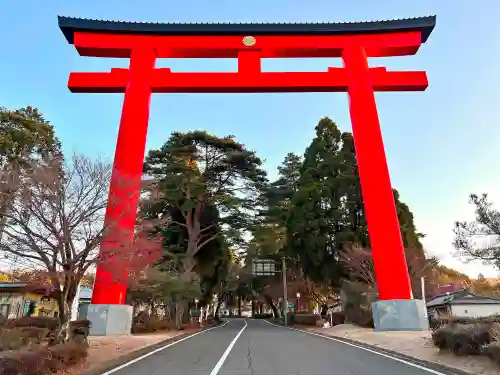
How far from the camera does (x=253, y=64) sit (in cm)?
1941

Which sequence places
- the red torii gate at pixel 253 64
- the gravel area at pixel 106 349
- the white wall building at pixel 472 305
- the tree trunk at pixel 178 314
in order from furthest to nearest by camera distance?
the white wall building at pixel 472 305 < the tree trunk at pixel 178 314 < the red torii gate at pixel 253 64 < the gravel area at pixel 106 349

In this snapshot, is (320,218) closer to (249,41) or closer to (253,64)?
(253,64)

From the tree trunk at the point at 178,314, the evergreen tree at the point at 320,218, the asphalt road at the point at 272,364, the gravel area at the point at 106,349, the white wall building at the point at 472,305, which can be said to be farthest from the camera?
the white wall building at the point at 472,305

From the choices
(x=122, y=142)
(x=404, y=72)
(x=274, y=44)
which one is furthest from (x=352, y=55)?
(x=122, y=142)

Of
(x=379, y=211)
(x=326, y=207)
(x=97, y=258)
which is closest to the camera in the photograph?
(x=97, y=258)

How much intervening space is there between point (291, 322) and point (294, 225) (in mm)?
14722

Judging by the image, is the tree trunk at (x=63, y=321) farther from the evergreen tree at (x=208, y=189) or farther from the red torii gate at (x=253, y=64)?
the evergreen tree at (x=208, y=189)

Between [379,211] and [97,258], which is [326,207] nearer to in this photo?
[379,211]

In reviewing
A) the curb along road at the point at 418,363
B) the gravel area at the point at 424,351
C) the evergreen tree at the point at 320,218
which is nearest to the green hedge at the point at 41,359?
the curb along road at the point at 418,363

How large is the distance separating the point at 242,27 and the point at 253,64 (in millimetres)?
1765

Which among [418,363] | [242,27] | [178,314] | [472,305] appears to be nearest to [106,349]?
[418,363]

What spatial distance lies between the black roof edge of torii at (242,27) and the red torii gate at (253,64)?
44 millimetres

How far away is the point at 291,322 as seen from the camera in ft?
135

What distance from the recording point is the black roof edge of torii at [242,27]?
18.9m
